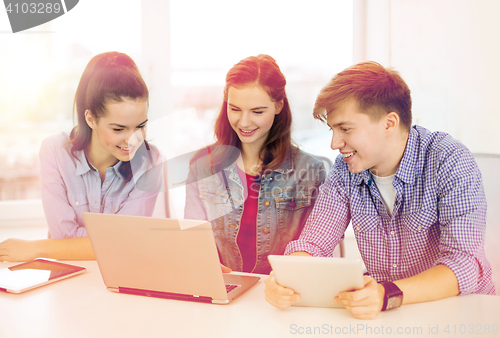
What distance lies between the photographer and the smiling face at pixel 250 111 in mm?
1413

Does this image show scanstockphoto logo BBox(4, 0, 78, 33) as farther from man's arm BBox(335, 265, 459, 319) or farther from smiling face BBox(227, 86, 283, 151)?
man's arm BBox(335, 265, 459, 319)

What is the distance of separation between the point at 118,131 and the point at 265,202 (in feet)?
2.01

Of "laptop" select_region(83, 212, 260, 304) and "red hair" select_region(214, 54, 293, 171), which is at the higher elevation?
"red hair" select_region(214, 54, 293, 171)

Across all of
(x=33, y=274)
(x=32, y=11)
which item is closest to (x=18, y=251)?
(x=33, y=274)

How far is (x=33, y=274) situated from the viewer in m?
1.09

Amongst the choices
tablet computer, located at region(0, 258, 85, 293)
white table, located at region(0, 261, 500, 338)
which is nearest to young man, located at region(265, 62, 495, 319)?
white table, located at region(0, 261, 500, 338)

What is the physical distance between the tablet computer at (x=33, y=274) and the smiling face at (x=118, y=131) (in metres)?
0.48

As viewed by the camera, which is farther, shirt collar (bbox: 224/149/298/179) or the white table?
shirt collar (bbox: 224/149/298/179)

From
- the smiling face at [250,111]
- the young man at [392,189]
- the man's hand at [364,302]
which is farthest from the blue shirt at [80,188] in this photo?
the man's hand at [364,302]

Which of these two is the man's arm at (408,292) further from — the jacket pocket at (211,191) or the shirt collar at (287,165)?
the jacket pocket at (211,191)

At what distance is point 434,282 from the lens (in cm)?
92

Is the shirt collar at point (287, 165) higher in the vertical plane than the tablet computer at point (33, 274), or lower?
higher

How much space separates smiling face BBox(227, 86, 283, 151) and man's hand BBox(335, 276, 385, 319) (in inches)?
29.5

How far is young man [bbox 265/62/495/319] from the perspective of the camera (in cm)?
103
